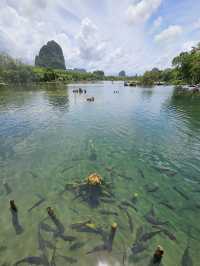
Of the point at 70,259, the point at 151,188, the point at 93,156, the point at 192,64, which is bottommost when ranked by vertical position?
the point at 70,259

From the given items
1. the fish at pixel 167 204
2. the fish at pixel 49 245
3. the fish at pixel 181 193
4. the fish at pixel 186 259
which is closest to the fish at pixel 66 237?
the fish at pixel 49 245

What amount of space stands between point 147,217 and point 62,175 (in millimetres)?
6035

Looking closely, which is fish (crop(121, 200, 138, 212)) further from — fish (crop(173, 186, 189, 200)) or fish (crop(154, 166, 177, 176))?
fish (crop(154, 166, 177, 176))

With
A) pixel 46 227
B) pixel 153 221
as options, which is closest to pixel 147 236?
pixel 153 221

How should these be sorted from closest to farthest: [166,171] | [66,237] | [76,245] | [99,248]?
[99,248] → [76,245] → [66,237] → [166,171]

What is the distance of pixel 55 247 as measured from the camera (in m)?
5.99

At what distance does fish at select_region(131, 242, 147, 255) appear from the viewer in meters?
5.87

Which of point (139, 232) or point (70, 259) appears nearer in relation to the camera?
point (70, 259)

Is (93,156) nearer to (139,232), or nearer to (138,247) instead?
(139,232)

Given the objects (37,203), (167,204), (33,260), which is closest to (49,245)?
(33,260)

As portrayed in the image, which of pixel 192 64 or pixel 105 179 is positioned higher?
pixel 192 64

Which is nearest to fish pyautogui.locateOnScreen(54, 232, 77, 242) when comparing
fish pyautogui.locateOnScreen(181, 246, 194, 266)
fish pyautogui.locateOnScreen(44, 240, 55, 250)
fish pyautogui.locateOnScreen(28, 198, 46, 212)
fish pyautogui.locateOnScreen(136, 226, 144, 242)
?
fish pyautogui.locateOnScreen(44, 240, 55, 250)

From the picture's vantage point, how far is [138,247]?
6.02 metres

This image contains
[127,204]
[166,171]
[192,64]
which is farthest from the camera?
[192,64]
